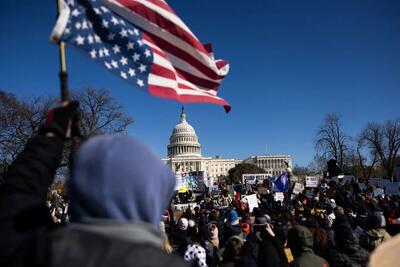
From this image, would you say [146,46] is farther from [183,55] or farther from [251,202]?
[251,202]

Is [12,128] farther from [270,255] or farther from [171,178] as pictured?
[171,178]

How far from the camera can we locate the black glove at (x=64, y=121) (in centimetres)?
180

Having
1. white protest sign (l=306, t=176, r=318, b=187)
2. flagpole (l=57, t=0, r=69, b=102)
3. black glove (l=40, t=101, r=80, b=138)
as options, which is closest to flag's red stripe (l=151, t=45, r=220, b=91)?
flagpole (l=57, t=0, r=69, b=102)

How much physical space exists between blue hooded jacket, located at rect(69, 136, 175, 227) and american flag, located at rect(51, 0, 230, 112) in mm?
1896

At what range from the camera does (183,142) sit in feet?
401

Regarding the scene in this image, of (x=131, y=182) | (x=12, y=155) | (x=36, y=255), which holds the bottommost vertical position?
(x=36, y=255)

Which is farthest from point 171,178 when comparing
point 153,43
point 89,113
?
point 89,113

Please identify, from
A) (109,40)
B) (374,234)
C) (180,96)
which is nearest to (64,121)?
(109,40)

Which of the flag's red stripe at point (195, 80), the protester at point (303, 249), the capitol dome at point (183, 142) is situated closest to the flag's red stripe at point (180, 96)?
the flag's red stripe at point (195, 80)

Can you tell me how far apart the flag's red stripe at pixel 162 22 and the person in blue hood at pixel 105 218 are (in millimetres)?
2854

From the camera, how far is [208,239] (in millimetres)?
5934

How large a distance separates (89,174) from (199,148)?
126 m

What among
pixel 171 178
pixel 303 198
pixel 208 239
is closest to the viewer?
pixel 171 178

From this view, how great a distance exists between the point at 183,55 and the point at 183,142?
388 ft
